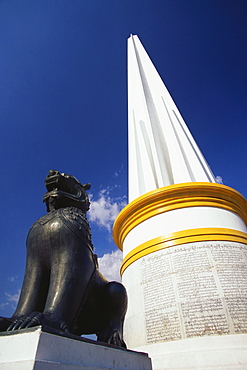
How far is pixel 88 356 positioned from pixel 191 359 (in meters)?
3.18

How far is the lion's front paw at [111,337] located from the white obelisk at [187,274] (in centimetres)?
265

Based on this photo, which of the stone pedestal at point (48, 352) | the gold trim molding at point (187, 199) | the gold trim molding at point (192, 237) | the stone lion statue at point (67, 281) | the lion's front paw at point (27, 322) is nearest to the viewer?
the stone pedestal at point (48, 352)

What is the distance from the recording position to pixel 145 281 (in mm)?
4672

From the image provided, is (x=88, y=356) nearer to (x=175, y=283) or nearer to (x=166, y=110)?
(x=175, y=283)

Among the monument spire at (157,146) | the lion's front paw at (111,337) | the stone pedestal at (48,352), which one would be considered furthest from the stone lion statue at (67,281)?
the monument spire at (157,146)

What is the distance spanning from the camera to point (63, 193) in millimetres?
1977

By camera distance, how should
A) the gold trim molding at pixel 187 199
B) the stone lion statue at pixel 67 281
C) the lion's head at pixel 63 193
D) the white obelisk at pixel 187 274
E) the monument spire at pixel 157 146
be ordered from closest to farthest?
the stone lion statue at pixel 67 281 < the lion's head at pixel 63 193 < the white obelisk at pixel 187 274 < the gold trim molding at pixel 187 199 < the monument spire at pixel 157 146

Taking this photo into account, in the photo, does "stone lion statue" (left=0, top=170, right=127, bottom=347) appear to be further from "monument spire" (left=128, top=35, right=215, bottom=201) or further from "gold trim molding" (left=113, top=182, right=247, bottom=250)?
"monument spire" (left=128, top=35, right=215, bottom=201)

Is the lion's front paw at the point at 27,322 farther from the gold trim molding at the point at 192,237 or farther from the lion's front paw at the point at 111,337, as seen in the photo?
the gold trim molding at the point at 192,237

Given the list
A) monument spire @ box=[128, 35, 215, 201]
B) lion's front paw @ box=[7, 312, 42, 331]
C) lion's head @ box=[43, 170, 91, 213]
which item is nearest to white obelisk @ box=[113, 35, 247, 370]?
monument spire @ box=[128, 35, 215, 201]

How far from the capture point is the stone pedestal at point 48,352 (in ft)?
3.09

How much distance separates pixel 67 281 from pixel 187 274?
3.35 meters

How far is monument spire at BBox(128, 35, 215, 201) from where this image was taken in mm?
7414

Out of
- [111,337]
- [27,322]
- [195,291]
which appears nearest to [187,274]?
[195,291]
